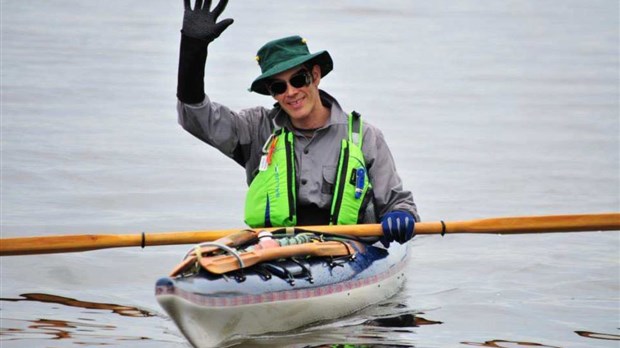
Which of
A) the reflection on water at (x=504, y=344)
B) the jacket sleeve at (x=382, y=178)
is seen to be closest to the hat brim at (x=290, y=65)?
the jacket sleeve at (x=382, y=178)

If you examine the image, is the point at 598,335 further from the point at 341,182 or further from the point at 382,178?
the point at 341,182

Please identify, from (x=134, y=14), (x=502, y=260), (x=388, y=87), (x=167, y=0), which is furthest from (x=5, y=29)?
(x=502, y=260)

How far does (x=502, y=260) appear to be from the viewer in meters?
9.61

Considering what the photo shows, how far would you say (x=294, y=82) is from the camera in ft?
Answer: 24.8

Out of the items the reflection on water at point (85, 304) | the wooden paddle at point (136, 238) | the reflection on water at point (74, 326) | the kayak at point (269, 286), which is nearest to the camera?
the kayak at point (269, 286)

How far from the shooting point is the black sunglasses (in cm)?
754

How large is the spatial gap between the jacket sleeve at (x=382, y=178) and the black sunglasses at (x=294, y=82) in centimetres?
47

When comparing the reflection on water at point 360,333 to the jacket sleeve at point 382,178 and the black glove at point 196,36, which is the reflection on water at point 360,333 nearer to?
the jacket sleeve at point 382,178

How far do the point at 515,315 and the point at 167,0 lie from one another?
53.6ft

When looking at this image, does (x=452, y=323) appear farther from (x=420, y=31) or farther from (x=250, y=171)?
(x=420, y=31)

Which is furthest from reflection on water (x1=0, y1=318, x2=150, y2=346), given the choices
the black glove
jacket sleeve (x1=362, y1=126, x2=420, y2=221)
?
jacket sleeve (x1=362, y1=126, x2=420, y2=221)

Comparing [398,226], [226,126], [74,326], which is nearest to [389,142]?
[226,126]

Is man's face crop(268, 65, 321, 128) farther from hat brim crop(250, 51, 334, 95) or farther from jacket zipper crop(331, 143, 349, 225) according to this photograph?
jacket zipper crop(331, 143, 349, 225)

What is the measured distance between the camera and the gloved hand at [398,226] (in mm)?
7352
